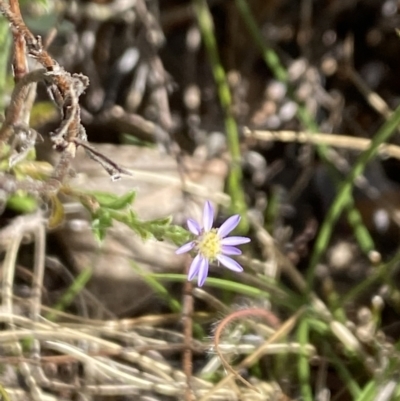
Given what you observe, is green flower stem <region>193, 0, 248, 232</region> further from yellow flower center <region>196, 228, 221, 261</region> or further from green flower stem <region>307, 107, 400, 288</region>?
yellow flower center <region>196, 228, 221, 261</region>

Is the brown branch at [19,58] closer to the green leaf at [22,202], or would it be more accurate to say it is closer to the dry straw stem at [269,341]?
the green leaf at [22,202]

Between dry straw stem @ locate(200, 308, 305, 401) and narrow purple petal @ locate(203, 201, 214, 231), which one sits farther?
dry straw stem @ locate(200, 308, 305, 401)

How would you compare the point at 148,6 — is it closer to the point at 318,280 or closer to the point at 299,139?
the point at 299,139

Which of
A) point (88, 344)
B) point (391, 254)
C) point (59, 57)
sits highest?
point (59, 57)

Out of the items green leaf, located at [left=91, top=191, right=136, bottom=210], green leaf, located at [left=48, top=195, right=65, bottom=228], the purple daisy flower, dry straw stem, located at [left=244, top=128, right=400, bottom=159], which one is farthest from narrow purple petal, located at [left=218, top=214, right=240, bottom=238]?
dry straw stem, located at [left=244, top=128, right=400, bottom=159]

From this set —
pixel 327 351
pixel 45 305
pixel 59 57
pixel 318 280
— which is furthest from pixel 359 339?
pixel 59 57

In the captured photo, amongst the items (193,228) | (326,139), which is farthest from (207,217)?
(326,139)

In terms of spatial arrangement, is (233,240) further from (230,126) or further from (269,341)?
(230,126)

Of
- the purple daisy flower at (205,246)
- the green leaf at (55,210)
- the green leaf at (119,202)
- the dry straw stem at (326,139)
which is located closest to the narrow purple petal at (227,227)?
the purple daisy flower at (205,246)
